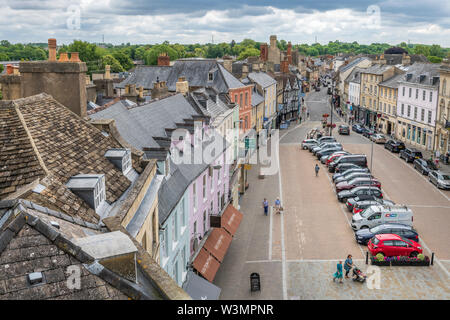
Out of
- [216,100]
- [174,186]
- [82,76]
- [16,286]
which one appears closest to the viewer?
[16,286]

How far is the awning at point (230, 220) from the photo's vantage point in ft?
101

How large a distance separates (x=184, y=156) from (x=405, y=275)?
1385cm

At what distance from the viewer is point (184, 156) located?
2573 cm

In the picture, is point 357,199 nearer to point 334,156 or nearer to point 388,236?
point 388,236

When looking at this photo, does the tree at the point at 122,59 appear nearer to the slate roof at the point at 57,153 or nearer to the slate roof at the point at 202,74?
the slate roof at the point at 202,74

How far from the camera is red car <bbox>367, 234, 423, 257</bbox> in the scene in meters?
29.0

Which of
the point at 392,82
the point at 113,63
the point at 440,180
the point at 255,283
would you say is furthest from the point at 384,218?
the point at 113,63

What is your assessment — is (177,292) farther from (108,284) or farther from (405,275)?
(405,275)

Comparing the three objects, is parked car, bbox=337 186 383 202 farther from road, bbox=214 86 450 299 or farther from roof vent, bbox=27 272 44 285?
roof vent, bbox=27 272 44 285

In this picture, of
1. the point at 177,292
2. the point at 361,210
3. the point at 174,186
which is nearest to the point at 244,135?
the point at 361,210

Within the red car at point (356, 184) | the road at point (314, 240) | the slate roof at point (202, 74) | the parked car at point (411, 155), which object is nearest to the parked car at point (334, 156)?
the road at point (314, 240)

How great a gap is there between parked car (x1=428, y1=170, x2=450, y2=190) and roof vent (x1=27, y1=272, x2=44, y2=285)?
44102mm

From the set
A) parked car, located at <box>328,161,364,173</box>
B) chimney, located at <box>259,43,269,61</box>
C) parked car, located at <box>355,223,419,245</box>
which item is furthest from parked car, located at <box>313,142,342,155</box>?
chimney, located at <box>259,43,269,61</box>

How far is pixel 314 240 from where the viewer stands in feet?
107
